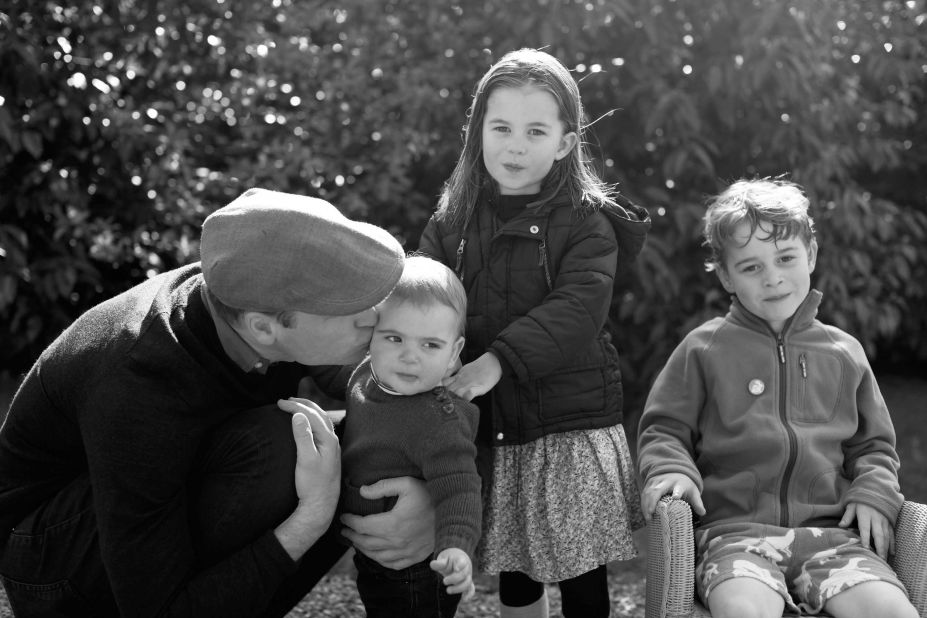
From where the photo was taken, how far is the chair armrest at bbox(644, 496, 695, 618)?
2359 millimetres

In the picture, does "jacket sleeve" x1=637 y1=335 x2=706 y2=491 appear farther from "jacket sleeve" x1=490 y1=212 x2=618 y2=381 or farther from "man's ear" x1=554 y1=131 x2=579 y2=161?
"man's ear" x1=554 y1=131 x2=579 y2=161

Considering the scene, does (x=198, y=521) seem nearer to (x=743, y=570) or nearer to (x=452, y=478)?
(x=452, y=478)

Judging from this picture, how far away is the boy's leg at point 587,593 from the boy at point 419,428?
40cm

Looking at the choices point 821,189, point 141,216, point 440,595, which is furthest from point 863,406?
point 141,216

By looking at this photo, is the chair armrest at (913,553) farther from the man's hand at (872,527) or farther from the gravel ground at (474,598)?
the gravel ground at (474,598)

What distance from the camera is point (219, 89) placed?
5148mm

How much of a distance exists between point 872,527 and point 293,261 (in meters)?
1.50

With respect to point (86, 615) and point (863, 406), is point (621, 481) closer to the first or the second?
point (863, 406)

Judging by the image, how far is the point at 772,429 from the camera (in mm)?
2584

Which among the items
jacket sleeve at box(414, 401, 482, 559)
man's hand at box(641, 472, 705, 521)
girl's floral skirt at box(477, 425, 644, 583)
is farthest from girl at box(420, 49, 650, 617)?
jacket sleeve at box(414, 401, 482, 559)

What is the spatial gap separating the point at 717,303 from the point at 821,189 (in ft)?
2.39

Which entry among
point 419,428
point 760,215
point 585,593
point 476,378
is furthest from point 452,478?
point 760,215

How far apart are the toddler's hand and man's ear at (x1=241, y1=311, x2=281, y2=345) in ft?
2.01

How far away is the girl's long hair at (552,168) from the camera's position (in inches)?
105
